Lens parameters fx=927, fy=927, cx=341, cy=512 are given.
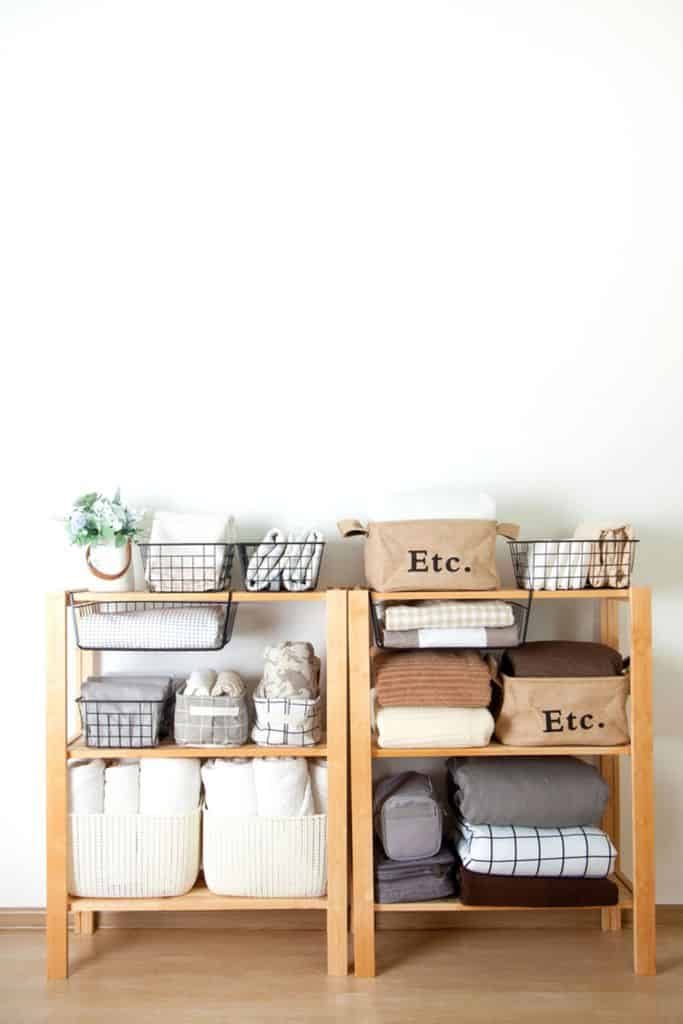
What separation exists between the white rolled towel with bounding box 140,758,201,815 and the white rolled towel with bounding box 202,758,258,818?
57 mm

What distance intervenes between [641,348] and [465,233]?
0.61 meters

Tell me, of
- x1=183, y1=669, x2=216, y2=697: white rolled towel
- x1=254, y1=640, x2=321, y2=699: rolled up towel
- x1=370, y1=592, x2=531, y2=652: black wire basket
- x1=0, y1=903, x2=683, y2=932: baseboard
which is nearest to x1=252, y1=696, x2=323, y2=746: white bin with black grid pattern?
x1=254, y1=640, x2=321, y2=699: rolled up towel

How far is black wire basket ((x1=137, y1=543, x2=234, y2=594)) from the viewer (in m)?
2.32

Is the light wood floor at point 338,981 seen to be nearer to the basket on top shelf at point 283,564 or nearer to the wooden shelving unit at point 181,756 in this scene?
the wooden shelving unit at point 181,756

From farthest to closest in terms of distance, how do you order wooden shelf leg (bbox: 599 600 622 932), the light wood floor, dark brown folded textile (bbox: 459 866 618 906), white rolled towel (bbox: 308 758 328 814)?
1. wooden shelf leg (bbox: 599 600 622 932)
2. white rolled towel (bbox: 308 758 328 814)
3. dark brown folded textile (bbox: 459 866 618 906)
4. the light wood floor

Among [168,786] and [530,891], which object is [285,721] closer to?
[168,786]

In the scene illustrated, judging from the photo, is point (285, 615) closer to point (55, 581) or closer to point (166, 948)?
point (55, 581)

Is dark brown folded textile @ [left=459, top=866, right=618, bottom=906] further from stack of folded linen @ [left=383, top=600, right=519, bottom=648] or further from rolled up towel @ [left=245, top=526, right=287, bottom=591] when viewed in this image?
rolled up towel @ [left=245, top=526, right=287, bottom=591]

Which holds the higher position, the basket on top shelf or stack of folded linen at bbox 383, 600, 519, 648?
the basket on top shelf

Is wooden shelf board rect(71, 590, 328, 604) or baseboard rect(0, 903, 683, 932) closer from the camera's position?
wooden shelf board rect(71, 590, 328, 604)

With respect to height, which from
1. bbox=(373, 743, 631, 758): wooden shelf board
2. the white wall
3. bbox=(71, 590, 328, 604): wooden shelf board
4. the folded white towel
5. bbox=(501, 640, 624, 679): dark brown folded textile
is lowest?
bbox=(373, 743, 631, 758): wooden shelf board

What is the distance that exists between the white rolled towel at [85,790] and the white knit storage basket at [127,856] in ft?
0.07

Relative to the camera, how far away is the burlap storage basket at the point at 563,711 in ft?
7.48

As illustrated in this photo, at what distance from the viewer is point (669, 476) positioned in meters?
2.66
